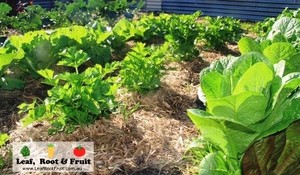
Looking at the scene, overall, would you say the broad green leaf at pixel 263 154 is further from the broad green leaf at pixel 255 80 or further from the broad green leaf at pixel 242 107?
the broad green leaf at pixel 255 80

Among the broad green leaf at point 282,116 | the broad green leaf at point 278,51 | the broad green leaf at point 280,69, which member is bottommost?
the broad green leaf at point 282,116

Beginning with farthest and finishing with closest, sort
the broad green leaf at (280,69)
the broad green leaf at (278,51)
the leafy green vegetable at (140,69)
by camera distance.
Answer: the leafy green vegetable at (140,69) → the broad green leaf at (278,51) → the broad green leaf at (280,69)

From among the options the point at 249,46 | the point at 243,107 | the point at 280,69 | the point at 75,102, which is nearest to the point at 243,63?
the point at 280,69

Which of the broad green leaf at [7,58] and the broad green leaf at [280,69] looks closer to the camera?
the broad green leaf at [280,69]

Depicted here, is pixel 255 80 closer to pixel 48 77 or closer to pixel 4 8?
pixel 48 77

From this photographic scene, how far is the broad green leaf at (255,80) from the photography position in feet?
5.24

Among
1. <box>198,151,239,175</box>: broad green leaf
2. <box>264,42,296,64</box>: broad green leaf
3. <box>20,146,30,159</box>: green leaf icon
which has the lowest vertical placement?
<box>198,151,239,175</box>: broad green leaf

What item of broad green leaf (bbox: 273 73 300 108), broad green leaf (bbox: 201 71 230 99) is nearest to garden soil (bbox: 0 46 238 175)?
broad green leaf (bbox: 201 71 230 99)

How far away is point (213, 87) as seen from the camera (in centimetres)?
175

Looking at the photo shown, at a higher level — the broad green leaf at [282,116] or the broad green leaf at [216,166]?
the broad green leaf at [282,116]

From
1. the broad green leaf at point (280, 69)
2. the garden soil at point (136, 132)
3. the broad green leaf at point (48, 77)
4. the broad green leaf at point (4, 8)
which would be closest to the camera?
the broad green leaf at point (280, 69)

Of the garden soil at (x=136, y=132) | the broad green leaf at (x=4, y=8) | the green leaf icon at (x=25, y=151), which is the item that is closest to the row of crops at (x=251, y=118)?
the garden soil at (x=136, y=132)

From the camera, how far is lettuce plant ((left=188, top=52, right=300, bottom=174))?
5.25ft

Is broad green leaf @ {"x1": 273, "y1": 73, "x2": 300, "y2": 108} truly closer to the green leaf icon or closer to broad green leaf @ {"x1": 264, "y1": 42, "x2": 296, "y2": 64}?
broad green leaf @ {"x1": 264, "y1": 42, "x2": 296, "y2": 64}
